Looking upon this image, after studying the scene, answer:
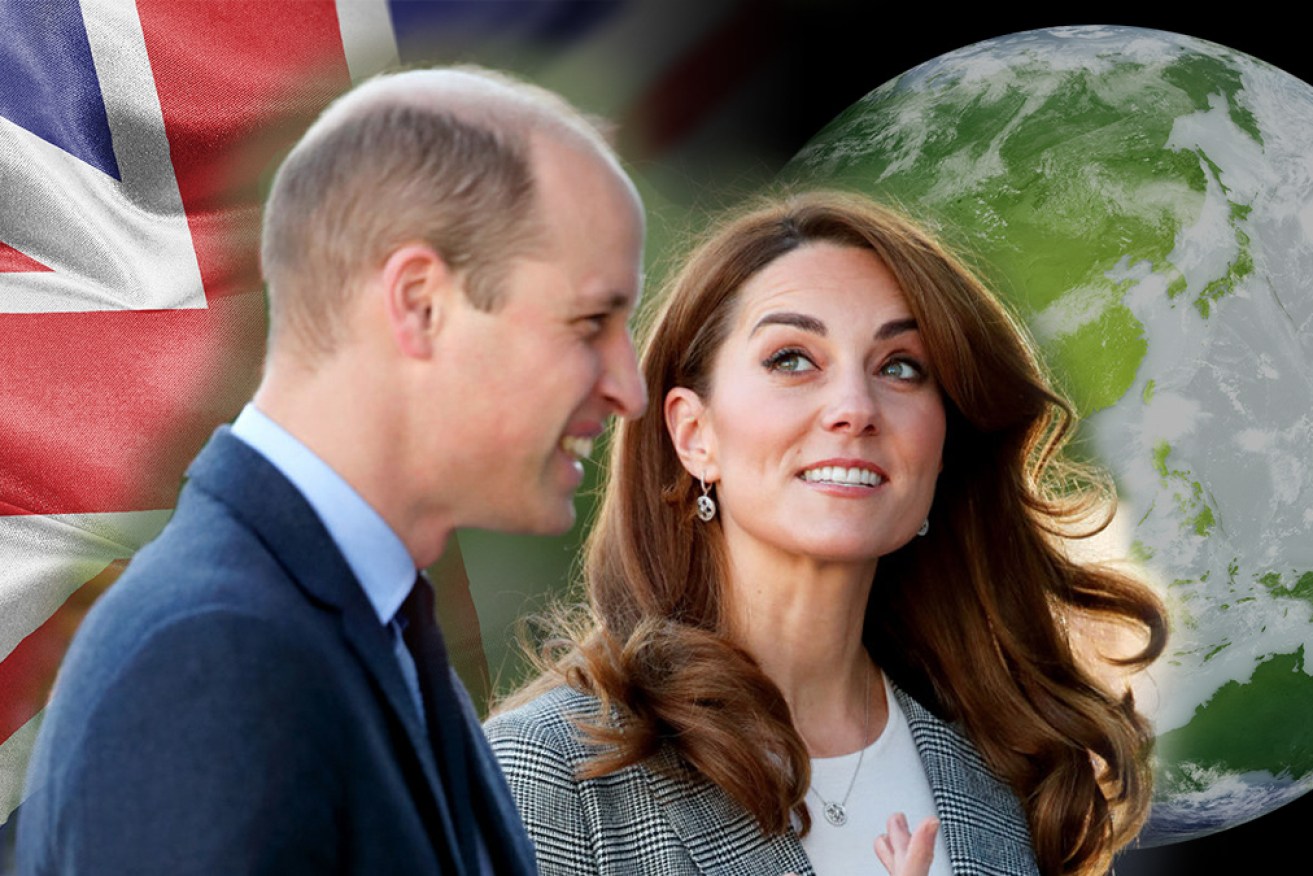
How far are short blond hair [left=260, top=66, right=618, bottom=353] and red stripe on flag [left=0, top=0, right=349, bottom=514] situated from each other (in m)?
4.33

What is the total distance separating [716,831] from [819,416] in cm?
70

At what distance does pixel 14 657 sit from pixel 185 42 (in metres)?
2.25

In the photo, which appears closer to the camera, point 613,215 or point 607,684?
point 613,215

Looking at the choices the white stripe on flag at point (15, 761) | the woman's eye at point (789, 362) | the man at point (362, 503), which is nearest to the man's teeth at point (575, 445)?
the man at point (362, 503)

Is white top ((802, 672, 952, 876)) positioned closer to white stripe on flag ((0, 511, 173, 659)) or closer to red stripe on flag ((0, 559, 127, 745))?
red stripe on flag ((0, 559, 127, 745))

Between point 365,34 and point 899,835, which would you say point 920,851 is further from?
point 365,34

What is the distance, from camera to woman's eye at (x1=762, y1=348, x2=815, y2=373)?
273cm

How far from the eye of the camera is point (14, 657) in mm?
5301

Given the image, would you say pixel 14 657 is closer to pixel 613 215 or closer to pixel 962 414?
pixel 962 414

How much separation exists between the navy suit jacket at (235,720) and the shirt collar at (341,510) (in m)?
0.02

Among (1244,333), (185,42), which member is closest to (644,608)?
(1244,333)

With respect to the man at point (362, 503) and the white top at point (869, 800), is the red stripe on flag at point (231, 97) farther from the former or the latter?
the man at point (362, 503)

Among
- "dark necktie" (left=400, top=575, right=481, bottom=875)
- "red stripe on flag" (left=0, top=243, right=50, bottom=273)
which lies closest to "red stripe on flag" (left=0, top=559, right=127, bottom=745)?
"red stripe on flag" (left=0, top=243, right=50, bottom=273)

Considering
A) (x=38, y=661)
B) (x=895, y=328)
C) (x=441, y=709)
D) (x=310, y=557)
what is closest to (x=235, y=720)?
(x=310, y=557)
